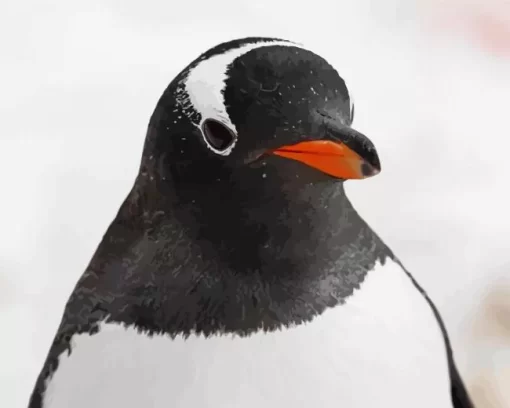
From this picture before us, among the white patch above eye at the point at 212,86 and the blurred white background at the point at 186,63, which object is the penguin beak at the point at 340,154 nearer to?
the white patch above eye at the point at 212,86

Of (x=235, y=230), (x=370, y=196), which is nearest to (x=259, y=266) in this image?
(x=235, y=230)

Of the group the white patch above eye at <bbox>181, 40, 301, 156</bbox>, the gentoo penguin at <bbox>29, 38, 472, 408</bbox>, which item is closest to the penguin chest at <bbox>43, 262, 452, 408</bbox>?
the gentoo penguin at <bbox>29, 38, 472, 408</bbox>

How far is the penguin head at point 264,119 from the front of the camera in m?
0.31

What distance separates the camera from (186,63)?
0.57m

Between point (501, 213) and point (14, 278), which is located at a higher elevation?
point (501, 213)

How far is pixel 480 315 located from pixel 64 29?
42 cm

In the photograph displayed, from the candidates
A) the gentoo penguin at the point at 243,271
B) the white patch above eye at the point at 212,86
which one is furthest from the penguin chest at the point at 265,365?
the white patch above eye at the point at 212,86

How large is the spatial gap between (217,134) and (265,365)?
0.12 m

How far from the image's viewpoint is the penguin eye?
1.08ft

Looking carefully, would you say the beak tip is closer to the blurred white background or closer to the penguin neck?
the penguin neck

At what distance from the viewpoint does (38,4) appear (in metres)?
0.60

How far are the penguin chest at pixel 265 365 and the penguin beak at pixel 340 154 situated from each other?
10cm

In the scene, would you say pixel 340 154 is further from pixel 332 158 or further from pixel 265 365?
pixel 265 365

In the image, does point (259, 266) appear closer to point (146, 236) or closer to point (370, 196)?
point (146, 236)
